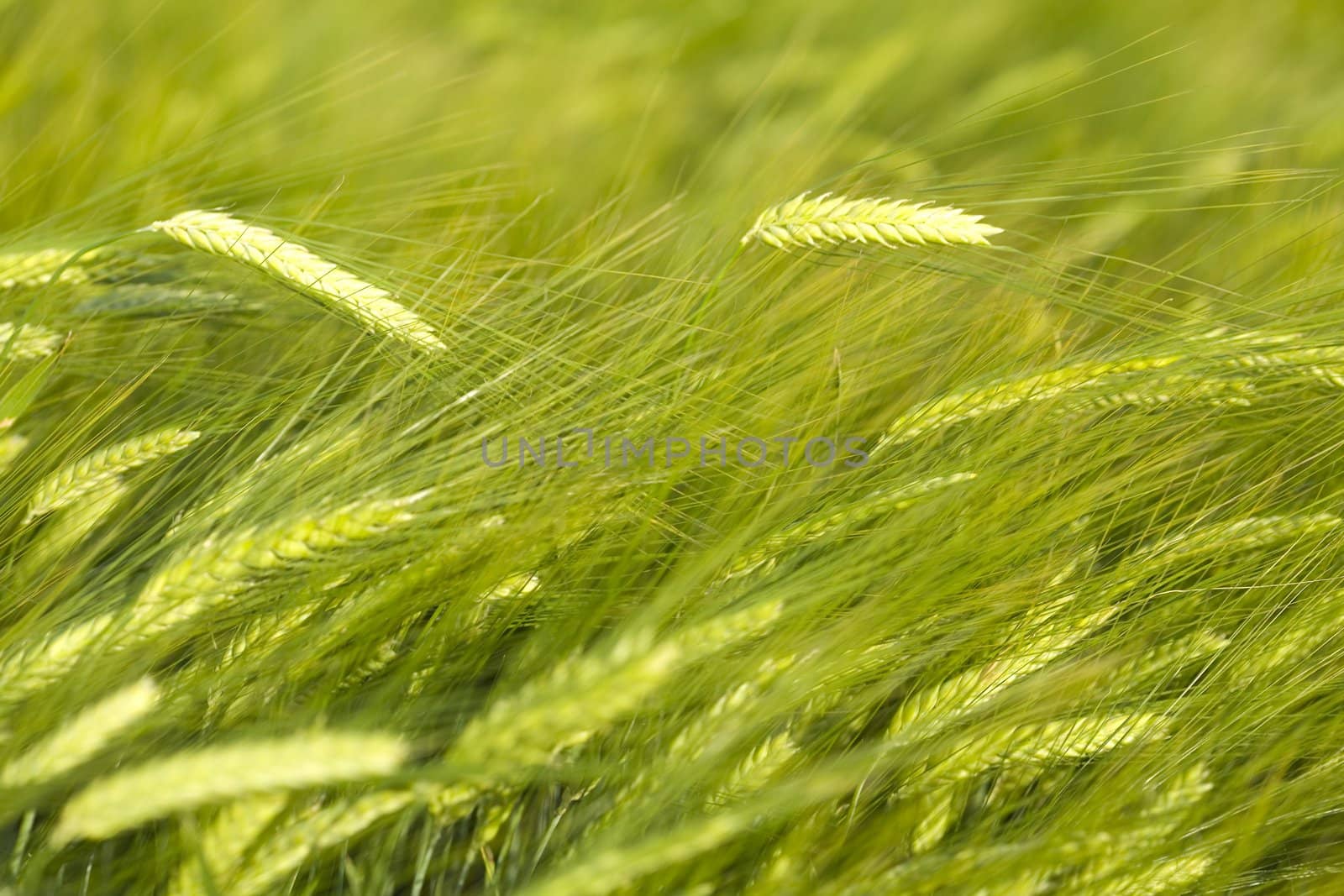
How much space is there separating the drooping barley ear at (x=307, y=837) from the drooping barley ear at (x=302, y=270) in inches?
13.5

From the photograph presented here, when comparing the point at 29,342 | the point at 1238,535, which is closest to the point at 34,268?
the point at 29,342

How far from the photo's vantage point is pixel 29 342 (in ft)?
2.91

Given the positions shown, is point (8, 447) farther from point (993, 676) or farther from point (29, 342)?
point (993, 676)

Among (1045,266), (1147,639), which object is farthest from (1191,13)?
(1147,639)

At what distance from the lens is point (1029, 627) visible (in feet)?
2.70

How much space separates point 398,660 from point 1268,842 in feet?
2.11

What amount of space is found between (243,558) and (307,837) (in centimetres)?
18

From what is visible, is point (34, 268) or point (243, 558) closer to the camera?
point (243, 558)

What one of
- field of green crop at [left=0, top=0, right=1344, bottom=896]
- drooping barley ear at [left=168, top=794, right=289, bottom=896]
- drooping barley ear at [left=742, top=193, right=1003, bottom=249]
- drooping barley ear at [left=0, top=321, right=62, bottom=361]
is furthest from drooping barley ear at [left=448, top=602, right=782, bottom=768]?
drooping barley ear at [left=0, top=321, right=62, bottom=361]

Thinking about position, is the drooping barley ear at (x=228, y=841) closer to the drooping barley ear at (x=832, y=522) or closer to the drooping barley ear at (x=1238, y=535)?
the drooping barley ear at (x=832, y=522)

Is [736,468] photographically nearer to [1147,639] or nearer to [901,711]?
[901,711]

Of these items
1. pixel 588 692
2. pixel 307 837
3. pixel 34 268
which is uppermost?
pixel 34 268

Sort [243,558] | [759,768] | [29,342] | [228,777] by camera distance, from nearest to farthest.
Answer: [228,777] → [243,558] → [759,768] → [29,342]

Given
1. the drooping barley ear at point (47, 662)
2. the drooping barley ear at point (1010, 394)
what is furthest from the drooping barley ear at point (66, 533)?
the drooping barley ear at point (1010, 394)
